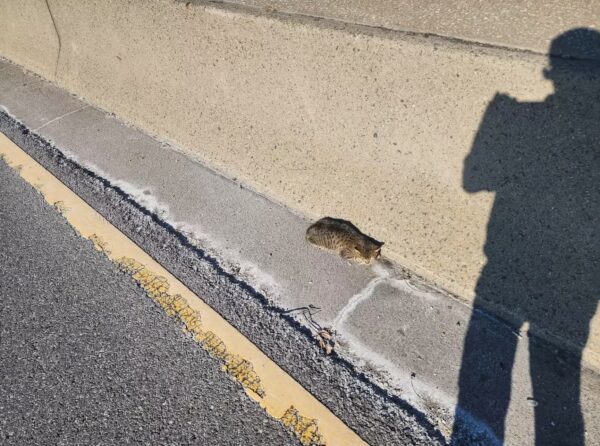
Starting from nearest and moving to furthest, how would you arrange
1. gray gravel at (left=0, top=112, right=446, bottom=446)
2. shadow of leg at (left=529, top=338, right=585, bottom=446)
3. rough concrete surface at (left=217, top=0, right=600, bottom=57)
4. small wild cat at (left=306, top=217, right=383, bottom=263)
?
shadow of leg at (left=529, top=338, right=585, bottom=446), gray gravel at (left=0, top=112, right=446, bottom=446), rough concrete surface at (left=217, top=0, right=600, bottom=57), small wild cat at (left=306, top=217, right=383, bottom=263)

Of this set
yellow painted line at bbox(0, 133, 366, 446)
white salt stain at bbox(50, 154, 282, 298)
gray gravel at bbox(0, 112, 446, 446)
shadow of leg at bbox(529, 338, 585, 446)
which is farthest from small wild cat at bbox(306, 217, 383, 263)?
shadow of leg at bbox(529, 338, 585, 446)

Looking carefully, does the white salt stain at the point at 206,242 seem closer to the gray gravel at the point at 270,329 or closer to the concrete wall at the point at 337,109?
the gray gravel at the point at 270,329

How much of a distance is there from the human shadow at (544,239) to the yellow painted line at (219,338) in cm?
73

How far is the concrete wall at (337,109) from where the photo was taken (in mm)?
2736

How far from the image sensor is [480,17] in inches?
119

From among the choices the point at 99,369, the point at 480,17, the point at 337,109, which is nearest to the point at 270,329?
the point at 99,369

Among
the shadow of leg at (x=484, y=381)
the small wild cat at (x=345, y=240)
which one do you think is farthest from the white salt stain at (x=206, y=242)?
the shadow of leg at (x=484, y=381)

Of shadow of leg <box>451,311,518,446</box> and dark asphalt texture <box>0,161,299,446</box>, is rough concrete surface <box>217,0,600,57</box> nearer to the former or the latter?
shadow of leg <box>451,311,518,446</box>

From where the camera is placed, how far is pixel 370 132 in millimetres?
3217

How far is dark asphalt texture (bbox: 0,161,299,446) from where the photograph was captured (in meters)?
2.59

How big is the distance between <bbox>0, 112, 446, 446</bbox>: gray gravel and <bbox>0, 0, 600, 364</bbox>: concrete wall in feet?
2.89

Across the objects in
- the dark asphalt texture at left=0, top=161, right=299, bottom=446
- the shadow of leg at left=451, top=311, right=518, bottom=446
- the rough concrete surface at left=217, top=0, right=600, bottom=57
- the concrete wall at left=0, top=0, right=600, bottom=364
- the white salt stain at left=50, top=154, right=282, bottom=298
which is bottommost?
→ the dark asphalt texture at left=0, top=161, right=299, bottom=446

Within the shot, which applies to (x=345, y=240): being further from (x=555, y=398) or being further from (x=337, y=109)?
(x=555, y=398)

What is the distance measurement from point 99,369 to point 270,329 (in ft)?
3.50
